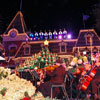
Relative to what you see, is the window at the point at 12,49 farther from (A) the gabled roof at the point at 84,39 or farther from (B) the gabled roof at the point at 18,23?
(A) the gabled roof at the point at 84,39

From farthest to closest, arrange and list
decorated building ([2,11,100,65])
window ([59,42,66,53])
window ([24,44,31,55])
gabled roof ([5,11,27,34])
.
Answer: gabled roof ([5,11,27,34]) < window ([24,44,31,55]) < window ([59,42,66,53]) < decorated building ([2,11,100,65])

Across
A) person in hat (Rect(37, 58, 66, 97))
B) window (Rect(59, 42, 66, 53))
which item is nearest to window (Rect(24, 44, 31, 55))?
window (Rect(59, 42, 66, 53))

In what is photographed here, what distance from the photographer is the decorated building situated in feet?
75.5

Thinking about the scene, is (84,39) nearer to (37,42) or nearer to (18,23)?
(37,42)

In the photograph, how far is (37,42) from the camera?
24.9m

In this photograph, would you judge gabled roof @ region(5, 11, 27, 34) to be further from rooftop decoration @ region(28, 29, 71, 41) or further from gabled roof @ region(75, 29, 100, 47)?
gabled roof @ region(75, 29, 100, 47)

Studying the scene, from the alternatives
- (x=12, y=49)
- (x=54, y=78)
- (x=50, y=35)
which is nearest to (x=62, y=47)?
(x=50, y=35)

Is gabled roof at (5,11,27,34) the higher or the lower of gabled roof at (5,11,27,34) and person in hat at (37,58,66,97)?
the higher

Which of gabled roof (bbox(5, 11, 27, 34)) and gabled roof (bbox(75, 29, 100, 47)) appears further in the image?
gabled roof (bbox(5, 11, 27, 34))

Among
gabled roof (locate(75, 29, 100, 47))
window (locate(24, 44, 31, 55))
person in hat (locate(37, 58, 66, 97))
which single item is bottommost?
person in hat (locate(37, 58, 66, 97))

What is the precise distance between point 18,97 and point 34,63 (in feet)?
21.3

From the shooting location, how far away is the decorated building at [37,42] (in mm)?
23000

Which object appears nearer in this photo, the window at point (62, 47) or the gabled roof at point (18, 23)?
the window at point (62, 47)

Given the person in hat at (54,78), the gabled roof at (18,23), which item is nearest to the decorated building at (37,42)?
the gabled roof at (18,23)
